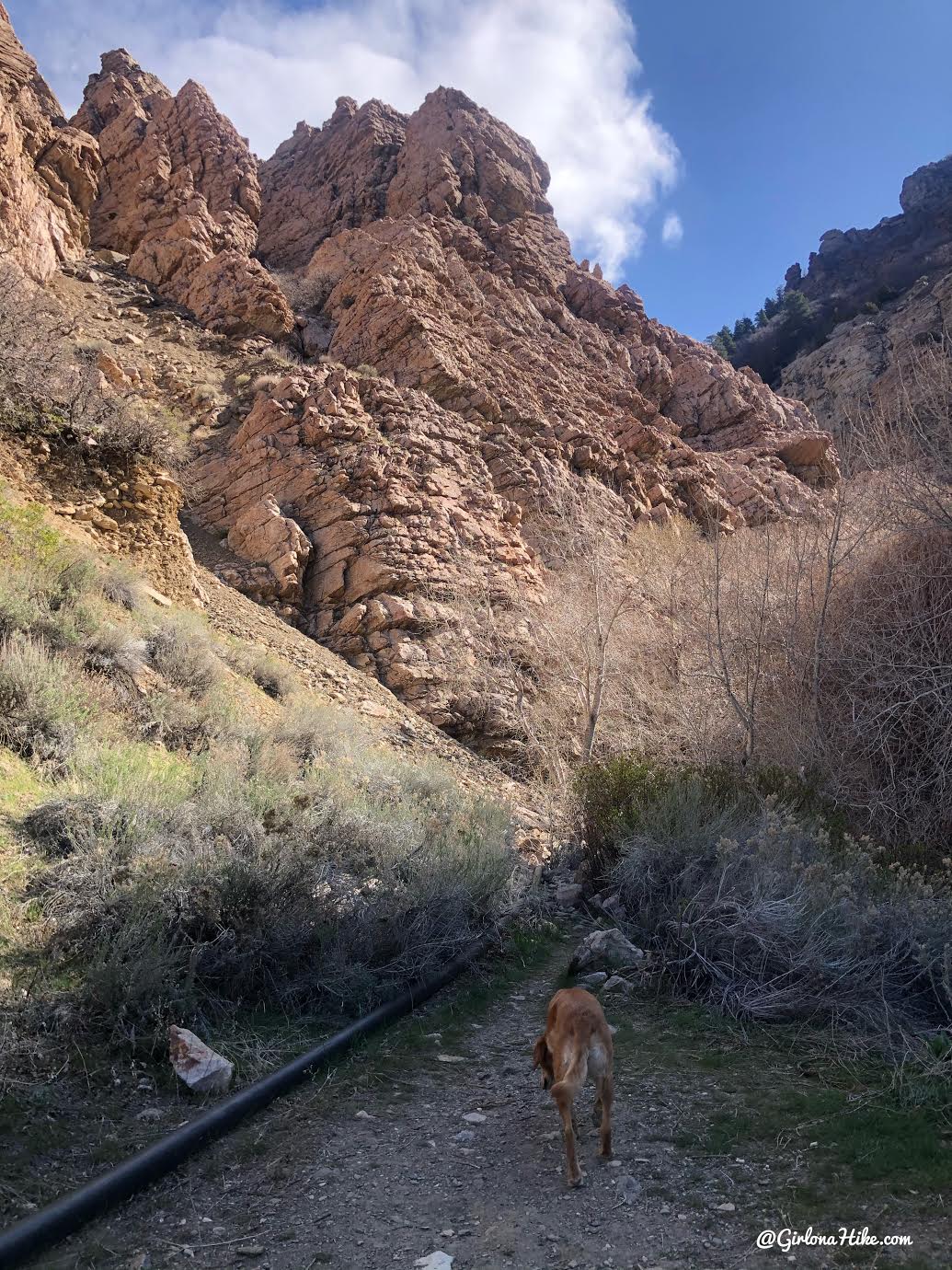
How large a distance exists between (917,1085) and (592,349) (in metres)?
33.5

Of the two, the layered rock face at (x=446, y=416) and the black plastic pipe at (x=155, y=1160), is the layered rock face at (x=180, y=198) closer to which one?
the layered rock face at (x=446, y=416)

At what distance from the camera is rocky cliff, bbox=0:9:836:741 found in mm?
18672

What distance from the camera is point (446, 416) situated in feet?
80.1

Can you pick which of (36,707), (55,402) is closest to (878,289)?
(55,402)

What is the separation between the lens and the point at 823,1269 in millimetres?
2715

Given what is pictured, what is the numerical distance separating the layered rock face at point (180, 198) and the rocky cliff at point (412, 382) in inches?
4.0

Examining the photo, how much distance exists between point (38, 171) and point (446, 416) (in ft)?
56.7

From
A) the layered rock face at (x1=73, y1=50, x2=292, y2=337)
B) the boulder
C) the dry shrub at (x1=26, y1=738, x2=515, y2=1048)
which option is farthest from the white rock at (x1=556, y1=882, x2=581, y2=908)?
the layered rock face at (x1=73, y1=50, x2=292, y2=337)

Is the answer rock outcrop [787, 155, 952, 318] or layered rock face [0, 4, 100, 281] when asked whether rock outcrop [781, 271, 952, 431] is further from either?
layered rock face [0, 4, 100, 281]

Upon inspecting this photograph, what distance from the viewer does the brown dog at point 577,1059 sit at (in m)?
3.41

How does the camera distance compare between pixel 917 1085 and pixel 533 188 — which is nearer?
pixel 917 1085

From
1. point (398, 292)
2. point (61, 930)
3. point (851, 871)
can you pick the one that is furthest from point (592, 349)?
point (61, 930)

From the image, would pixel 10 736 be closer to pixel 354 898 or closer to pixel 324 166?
pixel 354 898

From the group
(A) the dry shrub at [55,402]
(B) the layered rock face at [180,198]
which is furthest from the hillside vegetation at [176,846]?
(B) the layered rock face at [180,198]
